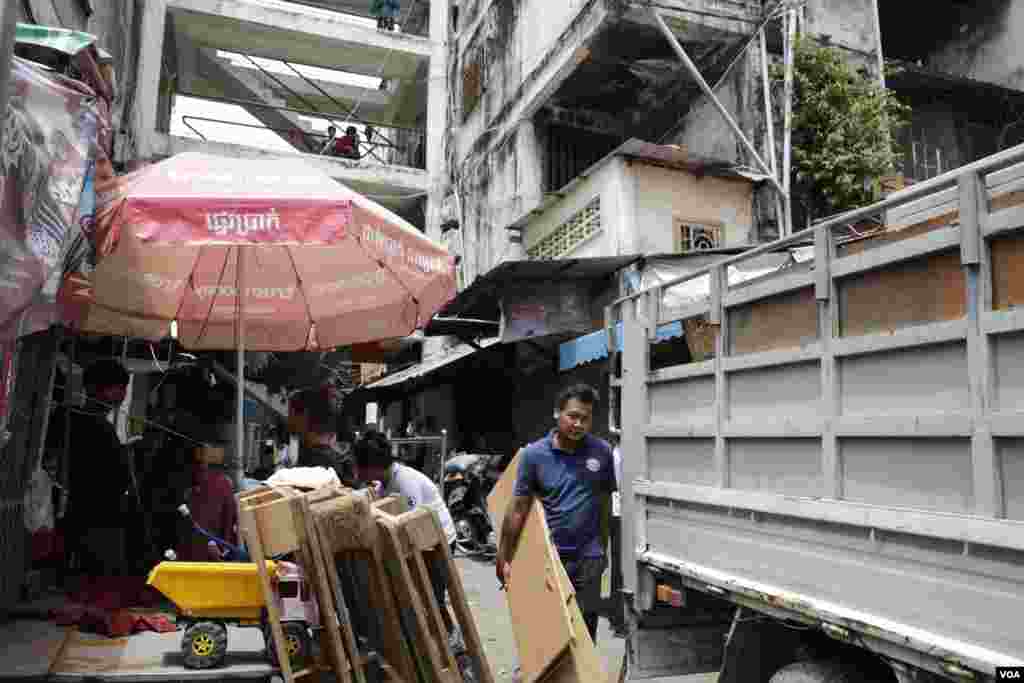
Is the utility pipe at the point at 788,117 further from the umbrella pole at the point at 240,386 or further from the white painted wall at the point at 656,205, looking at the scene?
the umbrella pole at the point at 240,386

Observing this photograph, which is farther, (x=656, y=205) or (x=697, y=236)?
(x=697, y=236)

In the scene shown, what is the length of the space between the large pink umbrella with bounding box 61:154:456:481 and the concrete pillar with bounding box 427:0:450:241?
11163mm

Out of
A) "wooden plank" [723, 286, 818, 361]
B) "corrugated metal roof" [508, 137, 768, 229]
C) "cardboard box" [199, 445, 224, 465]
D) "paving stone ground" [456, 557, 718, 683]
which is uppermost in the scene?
"corrugated metal roof" [508, 137, 768, 229]

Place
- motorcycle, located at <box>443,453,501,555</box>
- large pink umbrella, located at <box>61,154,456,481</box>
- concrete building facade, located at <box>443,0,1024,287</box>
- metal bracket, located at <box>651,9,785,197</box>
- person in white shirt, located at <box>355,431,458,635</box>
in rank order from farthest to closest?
concrete building facade, located at <box>443,0,1024,287</box> → motorcycle, located at <box>443,453,501,555</box> → metal bracket, located at <box>651,9,785,197</box> → person in white shirt, located at <box>355,431,458,635</box> → large pink umbrella, located at <box>61,154,456,481</box>

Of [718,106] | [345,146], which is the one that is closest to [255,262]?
[718,106]

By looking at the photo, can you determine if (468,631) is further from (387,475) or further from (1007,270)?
(1007,270)

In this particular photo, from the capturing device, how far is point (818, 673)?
104 inches

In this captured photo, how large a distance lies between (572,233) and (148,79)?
30.1ft

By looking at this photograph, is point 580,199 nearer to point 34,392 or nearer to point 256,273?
point 256,273

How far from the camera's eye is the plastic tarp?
Result: 2.41 metres

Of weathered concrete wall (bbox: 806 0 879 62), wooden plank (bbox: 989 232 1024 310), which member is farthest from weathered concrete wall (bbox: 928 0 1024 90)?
wooden plank (bbox: 989 232 1024 310)

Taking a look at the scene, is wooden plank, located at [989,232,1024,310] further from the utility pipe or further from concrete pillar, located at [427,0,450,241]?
concrete pillar, located at [427,0,450,241]

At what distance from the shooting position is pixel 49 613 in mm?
3512

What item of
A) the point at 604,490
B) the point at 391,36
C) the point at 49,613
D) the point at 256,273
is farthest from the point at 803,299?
the point at 391,36
